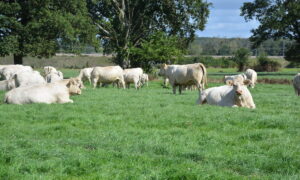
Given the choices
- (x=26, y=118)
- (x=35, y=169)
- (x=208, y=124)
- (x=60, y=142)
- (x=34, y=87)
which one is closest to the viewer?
(x=35, y=169)

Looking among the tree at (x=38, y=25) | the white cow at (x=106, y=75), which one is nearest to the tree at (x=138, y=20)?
the tree at (x=38, y=25)

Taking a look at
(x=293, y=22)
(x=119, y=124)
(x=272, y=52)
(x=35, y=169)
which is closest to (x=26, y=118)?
(x=119, y=124)

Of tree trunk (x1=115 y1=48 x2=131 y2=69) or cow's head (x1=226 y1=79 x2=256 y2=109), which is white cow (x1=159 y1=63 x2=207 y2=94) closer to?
cow's head (x1=226 y1=79 x2=256 y2=109)

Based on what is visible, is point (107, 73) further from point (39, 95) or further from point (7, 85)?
point (39, 95)

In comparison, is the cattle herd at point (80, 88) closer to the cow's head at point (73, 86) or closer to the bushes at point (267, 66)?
the cow's head at point (73, 86)

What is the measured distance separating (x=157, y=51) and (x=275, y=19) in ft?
67.1

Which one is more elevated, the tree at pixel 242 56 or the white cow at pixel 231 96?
the tree at pixel 242 56

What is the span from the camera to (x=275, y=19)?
53594 mm

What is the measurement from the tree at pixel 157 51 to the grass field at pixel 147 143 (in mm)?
28268

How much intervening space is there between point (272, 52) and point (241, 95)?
416 ft

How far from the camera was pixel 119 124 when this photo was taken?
34.0 feet

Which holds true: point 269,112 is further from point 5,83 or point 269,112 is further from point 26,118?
point 5,83

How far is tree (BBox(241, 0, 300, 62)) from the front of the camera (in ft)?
174

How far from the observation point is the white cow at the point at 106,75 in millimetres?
28811
